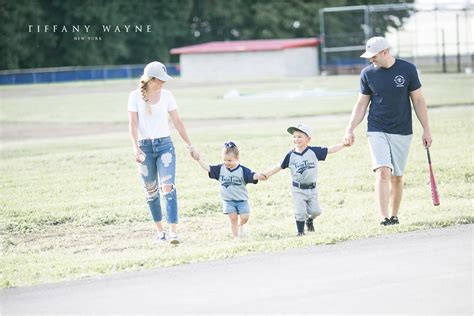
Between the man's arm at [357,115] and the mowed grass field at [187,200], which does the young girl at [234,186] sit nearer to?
the mowed grass field at [187,200]

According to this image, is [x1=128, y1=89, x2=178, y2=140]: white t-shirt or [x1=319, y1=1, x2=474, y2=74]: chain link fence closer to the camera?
[x1=128, y1=89, x2=178, y2=140]: white t-shirt

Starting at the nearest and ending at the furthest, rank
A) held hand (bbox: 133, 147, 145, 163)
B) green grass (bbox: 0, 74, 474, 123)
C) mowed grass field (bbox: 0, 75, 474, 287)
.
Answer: mowed grass field (bbox: 0, 75, 474, 287) < held hand (bbox: 133, 147, 145, 163) < green grass (bbox: 0, 74, 474, 123)

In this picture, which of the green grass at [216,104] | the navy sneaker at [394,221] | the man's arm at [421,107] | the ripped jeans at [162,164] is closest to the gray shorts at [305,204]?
the navy sneaker at [394,221]

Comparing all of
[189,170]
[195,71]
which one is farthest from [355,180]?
[195,71]

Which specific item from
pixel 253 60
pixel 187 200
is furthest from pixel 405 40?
pixel 187 200

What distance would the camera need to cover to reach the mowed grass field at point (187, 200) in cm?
834

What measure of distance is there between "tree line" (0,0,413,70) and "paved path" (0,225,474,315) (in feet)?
157

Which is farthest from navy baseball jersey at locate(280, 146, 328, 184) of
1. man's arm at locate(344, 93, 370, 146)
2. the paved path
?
the paved path

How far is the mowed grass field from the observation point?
8.34 meters

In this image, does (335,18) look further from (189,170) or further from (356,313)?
(356,313)

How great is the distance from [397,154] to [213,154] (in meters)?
7.45

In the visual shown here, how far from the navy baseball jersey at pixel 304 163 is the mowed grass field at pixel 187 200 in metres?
0.58

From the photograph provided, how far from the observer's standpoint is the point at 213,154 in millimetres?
16453

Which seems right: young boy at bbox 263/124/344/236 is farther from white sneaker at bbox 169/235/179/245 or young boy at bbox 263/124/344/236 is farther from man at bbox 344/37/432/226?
white sneaker at bbox 169/235/179/245
